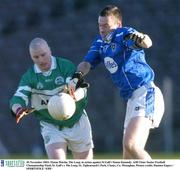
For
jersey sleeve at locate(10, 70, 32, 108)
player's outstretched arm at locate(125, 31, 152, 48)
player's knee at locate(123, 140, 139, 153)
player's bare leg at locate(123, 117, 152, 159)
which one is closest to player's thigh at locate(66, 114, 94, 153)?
jersey sleeve at locate(10, 70, 32, 108)

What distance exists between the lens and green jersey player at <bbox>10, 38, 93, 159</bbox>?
1272 cm

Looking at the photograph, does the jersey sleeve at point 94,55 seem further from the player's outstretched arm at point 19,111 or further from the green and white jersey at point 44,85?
the player's outstretched arm at point 19,111

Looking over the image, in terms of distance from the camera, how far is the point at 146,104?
12523mm

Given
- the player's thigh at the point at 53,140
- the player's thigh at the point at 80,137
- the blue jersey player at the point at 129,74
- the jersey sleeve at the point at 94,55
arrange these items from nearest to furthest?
1. the blue jersey player at the point at 129,74
2. the player's thigh at the point at 53,140
3. the jersey sleeve at the point at 94,55
4. the player's thigh at the point at 80,137

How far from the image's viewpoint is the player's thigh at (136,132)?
12156 mm

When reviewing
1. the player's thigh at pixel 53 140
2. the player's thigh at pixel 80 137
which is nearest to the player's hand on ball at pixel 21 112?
the player's thigh at pixel 53 140

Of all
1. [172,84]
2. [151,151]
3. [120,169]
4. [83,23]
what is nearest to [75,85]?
[120,169]

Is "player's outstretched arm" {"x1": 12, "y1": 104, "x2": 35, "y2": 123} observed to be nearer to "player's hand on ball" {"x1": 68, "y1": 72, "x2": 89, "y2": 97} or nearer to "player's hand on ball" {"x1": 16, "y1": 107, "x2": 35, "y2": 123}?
"player's hand on ball" {"x1": 16, "y1": 107, "x2": 35, "y2": 123}

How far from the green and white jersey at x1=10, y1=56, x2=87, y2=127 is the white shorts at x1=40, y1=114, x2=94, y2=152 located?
11 cm

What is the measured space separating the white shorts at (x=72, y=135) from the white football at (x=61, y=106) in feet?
1.73

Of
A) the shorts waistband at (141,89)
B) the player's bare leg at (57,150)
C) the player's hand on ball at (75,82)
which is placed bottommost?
the player's bare leg at (57,150)

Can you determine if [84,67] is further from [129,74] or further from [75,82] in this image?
[129,74]

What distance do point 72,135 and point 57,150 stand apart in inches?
14.6

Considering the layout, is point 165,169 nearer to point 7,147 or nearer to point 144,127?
point 144,127
